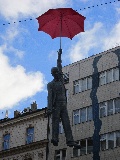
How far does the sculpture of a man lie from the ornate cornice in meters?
32.2

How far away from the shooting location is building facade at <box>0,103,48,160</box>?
47094 mm

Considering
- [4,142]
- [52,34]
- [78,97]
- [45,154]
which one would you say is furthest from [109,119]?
[52,34]

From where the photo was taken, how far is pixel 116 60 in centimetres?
4459

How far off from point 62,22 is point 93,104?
29.6 metres

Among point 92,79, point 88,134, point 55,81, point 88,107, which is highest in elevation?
point 92,79

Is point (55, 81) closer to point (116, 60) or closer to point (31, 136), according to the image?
point (116, 60)

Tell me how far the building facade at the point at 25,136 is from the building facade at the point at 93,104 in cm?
181

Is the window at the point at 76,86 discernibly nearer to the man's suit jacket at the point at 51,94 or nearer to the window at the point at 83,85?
the window at the point at 83,85

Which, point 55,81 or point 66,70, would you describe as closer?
point 55,81

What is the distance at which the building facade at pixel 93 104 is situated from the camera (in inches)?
1660

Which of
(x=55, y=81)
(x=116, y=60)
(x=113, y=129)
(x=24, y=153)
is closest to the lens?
(x=55, y=81)

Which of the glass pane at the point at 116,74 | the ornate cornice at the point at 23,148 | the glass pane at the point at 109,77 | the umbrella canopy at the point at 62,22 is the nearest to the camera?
the umbrella canopy at the point at 62,22

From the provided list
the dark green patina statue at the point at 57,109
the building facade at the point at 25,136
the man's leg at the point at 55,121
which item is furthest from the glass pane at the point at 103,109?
the man's leg at the point at 55,121

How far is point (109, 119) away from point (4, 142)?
14276 mm
